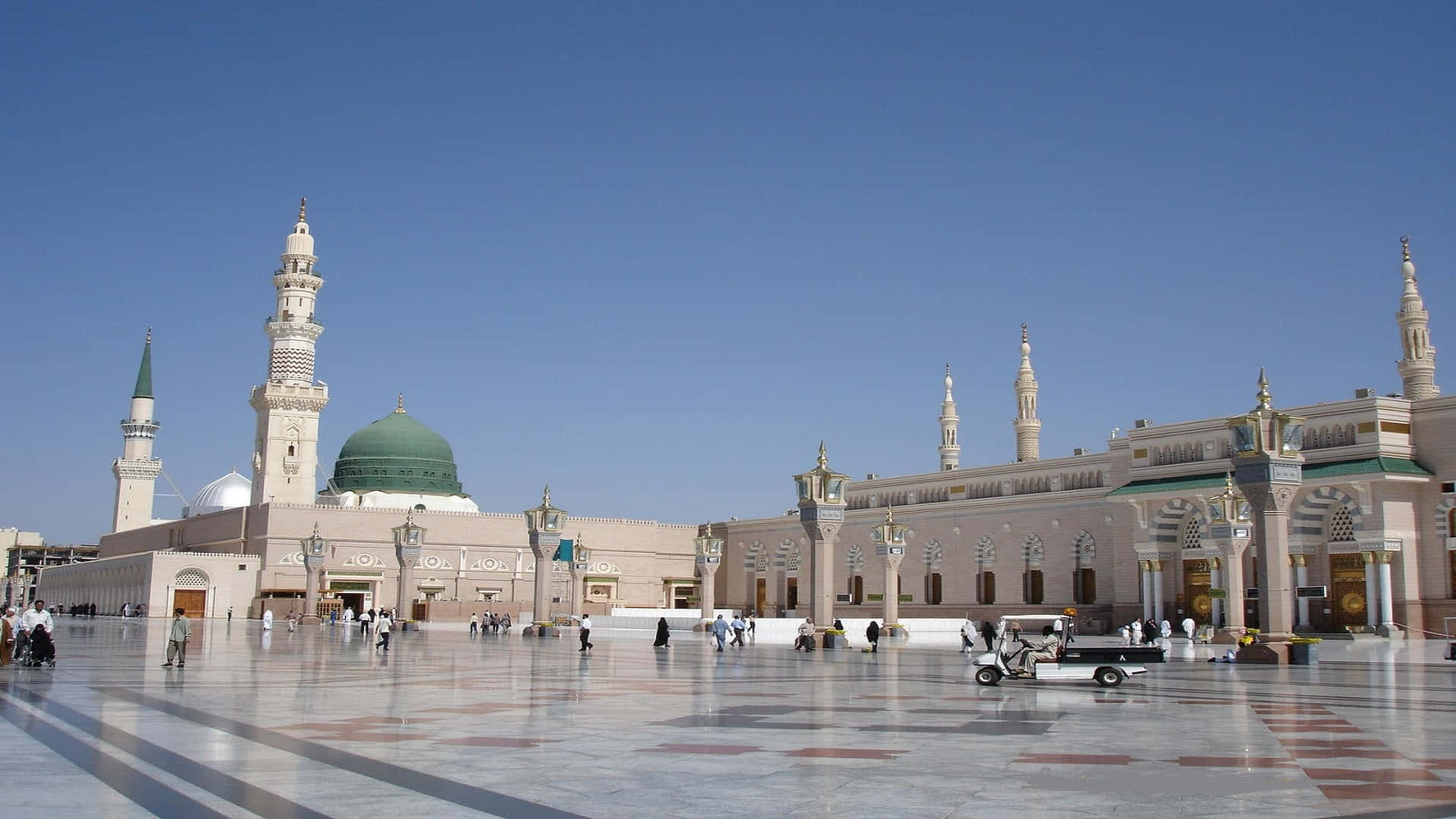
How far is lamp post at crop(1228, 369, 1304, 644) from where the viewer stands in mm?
21703

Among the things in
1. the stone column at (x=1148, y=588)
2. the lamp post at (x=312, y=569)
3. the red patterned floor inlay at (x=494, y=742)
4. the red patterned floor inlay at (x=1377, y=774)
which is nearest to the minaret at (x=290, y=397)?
the lamp post at (x=312, y=569)

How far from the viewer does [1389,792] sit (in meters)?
7.36

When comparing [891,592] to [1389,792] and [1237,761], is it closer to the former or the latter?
[1237,761]

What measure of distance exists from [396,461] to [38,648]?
191 ft

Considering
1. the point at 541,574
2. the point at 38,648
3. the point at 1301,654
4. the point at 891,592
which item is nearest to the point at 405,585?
the point at 541,574

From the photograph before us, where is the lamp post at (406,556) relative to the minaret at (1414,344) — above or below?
below

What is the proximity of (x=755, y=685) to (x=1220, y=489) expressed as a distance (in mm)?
29675

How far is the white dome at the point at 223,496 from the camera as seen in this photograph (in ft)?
274

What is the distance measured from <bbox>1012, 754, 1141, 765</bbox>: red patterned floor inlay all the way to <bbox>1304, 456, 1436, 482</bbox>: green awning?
3197cm

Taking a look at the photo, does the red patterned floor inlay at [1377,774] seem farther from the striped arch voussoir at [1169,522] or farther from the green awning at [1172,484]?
the striped arch voussoir at [1169,522]

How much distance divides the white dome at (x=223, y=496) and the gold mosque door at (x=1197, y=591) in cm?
6106

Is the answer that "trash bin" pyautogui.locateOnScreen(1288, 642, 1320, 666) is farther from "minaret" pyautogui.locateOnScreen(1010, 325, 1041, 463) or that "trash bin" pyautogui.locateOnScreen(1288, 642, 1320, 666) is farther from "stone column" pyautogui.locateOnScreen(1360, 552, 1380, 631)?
"minaret" pyautogui.locateOnScreen(1010, 325, 1041, 463)

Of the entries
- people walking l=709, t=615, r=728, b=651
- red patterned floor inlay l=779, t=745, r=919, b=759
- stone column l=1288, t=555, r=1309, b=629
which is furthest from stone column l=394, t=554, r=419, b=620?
red patterned floor inlay l=779, t=745, r=919, b=759

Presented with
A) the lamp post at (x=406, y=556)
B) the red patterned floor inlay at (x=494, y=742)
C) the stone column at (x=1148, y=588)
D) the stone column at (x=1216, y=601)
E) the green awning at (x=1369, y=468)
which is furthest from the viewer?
the lamp post at (x=406, y=556)
